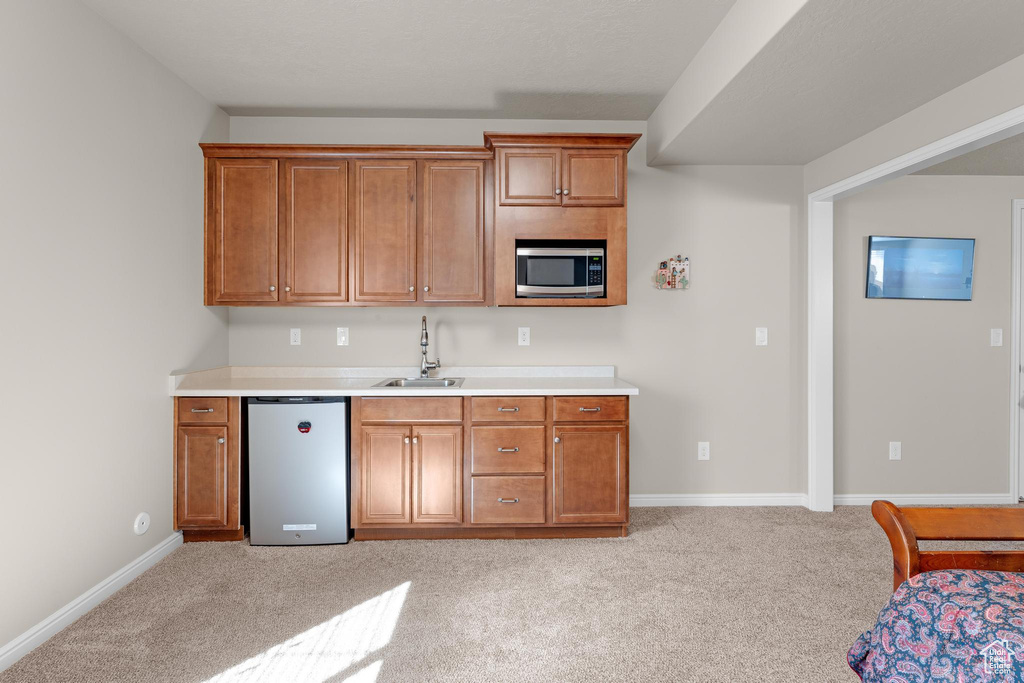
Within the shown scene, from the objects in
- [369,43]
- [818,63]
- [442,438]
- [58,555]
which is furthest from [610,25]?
[58,555]

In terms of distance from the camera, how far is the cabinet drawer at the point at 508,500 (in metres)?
3.06

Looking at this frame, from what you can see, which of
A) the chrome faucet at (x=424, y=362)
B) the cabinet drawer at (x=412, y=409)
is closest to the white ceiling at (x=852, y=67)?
the chrome faucet at (x=424, y=362)

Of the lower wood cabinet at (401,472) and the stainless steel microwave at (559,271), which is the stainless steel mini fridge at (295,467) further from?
the stainless steel microwave at (559,271)

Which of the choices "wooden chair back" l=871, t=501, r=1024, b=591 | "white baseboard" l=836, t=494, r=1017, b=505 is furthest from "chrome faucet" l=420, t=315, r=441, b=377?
Answer: "white baseboard" l=836, t=494, r=1017, b=505

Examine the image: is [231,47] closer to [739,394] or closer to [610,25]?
[610,25]

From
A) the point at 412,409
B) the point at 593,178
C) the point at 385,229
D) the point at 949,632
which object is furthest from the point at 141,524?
the point at 949,632

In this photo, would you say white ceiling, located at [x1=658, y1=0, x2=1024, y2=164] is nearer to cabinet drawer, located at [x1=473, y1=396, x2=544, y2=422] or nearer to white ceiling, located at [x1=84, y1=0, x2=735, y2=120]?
white ceiling, located at [x1=84, y1=0, x2=735, y2=120]

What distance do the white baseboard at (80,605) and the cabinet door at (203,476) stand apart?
0.17m

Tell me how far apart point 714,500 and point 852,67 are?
2606 millimetres

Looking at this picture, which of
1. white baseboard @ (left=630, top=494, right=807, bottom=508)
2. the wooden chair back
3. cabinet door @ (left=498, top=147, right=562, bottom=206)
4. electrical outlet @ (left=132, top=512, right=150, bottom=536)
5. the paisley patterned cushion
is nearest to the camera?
the paisley patterned cushion

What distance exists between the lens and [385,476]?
10.00 ft

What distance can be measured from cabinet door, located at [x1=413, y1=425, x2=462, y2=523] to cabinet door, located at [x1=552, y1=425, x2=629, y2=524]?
1.79ft

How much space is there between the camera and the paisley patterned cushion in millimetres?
1082

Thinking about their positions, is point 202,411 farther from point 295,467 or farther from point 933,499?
point 933,499
